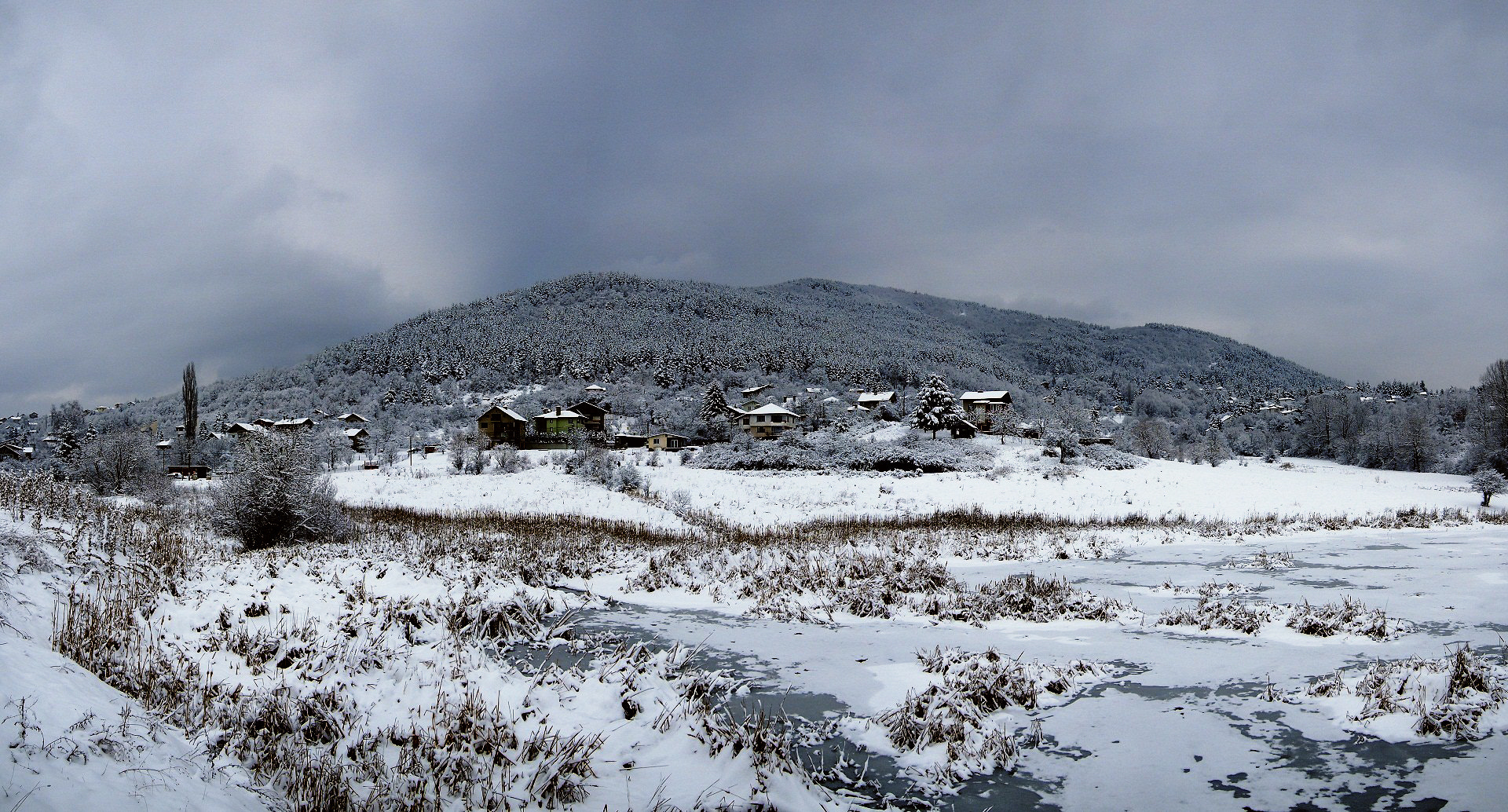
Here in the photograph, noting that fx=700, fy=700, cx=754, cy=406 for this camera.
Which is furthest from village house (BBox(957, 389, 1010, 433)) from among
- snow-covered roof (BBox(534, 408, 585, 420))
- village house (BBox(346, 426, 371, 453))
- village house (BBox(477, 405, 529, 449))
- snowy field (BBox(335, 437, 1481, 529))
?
village house (BBox(346, 426, 371, 453))

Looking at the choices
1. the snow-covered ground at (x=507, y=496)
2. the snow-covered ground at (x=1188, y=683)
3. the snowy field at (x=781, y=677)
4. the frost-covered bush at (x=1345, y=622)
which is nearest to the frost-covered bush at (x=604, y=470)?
the snow-covered ground at (x=507, y=496)

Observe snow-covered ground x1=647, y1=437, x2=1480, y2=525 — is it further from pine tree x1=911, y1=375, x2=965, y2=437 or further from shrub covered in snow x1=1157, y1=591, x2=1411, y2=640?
shrub covered in snow x1=1157, y1=591, x2=1411, y2=640

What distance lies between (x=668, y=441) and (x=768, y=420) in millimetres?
14933

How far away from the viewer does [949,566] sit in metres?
20.5

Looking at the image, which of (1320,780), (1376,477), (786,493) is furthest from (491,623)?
(1376,477)

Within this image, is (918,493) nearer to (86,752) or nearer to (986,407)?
(86,752)

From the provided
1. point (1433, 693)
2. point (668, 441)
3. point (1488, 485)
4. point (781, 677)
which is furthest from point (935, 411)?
point (1433, 693)

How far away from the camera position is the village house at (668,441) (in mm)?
90500

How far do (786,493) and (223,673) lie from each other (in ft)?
121

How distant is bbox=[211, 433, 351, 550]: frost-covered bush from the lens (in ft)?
69.5

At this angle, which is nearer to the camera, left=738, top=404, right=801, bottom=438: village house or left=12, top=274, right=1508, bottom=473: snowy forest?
left=12, top=274, right=1508, bottom=473: snowy forest

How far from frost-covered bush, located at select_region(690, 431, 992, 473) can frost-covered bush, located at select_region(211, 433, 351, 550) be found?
128 ft

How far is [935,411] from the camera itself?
2746 inches

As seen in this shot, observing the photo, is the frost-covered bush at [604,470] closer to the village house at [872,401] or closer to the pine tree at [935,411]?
the pine tree at [935,411]
